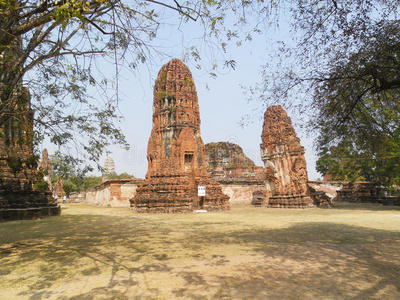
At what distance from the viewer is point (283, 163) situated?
16922 mm

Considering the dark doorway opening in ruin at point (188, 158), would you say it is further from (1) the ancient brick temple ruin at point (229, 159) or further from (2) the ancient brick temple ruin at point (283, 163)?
(1) the ancient brick temple ruin at point (229, 159)

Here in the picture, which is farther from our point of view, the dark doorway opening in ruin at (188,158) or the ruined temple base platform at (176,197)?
the dark doorway opening in ruin at (188,158)

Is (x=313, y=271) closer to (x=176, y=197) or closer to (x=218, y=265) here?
(x=218, y=265)

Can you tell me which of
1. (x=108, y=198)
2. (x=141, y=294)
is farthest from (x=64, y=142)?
(x=108, y=198)

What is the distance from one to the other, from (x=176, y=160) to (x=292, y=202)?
23.6 ft

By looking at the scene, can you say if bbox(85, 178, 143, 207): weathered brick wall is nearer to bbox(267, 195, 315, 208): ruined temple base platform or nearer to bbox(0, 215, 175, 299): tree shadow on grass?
bbox(267, 195, 315, 208): ruined temple base platform

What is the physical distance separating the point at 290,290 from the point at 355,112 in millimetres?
4438

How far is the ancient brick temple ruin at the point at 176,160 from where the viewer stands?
14266 mm

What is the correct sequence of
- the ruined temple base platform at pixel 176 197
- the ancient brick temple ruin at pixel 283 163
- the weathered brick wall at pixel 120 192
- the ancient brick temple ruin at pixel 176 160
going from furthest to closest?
1. the weathered brick wall at pixel 120 192
2. the ancient brick temple ruin at pixel 283 163
3. the ancient brick temple ruin at pixel 176 160
4. the ruined temple base platform at pixel 176 197

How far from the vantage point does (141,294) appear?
2.82 meters


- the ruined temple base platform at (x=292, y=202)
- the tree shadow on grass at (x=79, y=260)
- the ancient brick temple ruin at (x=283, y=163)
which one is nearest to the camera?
the tree shadow on grass at (x=79, y=260)

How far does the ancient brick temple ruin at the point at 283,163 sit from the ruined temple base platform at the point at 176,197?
3597 millimetres

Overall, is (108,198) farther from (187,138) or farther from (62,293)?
(62,293)

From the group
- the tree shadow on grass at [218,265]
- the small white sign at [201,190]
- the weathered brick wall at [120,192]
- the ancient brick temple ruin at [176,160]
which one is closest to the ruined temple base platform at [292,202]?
the ancient brick temple ruin at [176,160]
